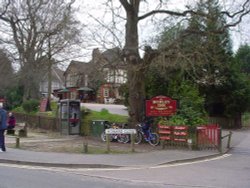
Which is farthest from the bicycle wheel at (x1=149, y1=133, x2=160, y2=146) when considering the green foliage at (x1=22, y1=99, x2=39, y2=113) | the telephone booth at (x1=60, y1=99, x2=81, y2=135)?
the green foliage at (x1=22, y1=99, x2=39, y2=113)

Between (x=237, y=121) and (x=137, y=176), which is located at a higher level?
(x=237, y=121)

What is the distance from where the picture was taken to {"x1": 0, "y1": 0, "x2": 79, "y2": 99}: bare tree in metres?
46.3

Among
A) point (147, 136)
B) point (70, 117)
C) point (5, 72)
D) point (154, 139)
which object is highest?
point (5, 72)

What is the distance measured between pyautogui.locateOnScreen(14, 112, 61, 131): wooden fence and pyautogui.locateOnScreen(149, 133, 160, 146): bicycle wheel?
30.5 ft

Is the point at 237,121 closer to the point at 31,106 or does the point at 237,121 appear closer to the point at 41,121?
the point at 31,106

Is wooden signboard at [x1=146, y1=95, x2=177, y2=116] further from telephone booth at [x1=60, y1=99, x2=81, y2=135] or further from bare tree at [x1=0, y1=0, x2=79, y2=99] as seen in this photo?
bare tree at [x1=0, y1=0, x2=79, y2=99]

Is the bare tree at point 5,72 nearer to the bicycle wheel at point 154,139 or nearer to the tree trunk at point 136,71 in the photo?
the tree trunk at point 136,71

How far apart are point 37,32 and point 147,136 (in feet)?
89.7

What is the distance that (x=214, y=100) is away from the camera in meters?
44.3

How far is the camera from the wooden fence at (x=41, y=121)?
3085 cm

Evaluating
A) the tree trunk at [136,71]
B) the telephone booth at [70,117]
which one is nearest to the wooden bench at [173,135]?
the tree trunk at [136,71]

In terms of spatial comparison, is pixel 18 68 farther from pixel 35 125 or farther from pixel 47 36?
pixel 35 125

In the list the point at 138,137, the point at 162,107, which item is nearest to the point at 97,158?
the point at 138,137

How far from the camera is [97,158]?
16312 millimetres
